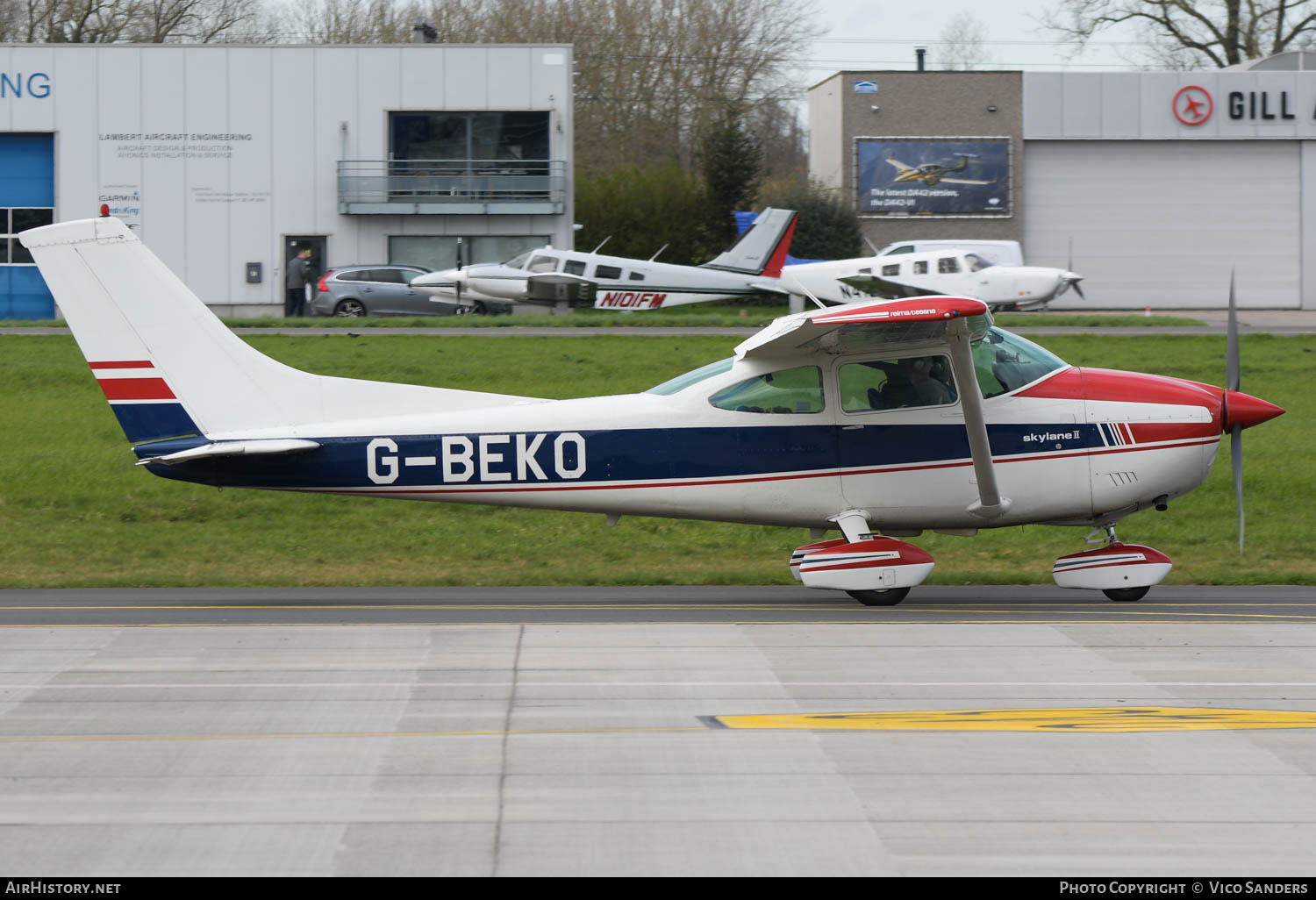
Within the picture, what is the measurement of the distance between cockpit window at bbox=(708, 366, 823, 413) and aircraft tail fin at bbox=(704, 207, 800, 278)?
76.7 feet

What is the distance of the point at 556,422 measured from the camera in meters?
11.5

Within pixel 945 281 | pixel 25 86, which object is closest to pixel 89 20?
pixel 25 86

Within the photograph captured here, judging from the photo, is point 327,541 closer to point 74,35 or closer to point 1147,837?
point 1147,837

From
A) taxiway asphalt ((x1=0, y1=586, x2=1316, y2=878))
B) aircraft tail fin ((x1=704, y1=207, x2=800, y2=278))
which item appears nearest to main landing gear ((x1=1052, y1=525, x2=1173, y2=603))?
taxiway asphalt ((x1=0, y1=586, x2=1316, y2=878))

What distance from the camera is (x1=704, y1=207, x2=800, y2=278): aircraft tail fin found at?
114ft

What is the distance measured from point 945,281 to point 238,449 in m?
24.6

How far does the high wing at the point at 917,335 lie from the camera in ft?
33.2

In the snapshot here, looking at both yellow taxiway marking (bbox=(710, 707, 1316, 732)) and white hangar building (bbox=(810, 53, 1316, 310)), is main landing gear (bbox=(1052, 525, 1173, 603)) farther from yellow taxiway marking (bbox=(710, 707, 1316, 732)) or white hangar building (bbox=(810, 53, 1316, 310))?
white hangar building (bbox=(810, 53, 1316, 310))

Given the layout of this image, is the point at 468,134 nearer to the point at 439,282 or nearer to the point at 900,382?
the point at 439,282

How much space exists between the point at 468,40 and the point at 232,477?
5494 centimetres

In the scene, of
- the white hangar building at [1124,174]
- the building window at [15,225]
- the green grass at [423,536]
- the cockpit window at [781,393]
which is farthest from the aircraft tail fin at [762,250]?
the cockpit window at [781,393]

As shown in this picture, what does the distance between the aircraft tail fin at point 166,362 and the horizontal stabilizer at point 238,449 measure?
15 cm

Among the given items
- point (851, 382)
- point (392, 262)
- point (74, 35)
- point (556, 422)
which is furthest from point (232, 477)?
point (74, 35)

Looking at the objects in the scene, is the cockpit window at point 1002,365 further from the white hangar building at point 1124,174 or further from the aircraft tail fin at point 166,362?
the white hangar building at point 1124,174
